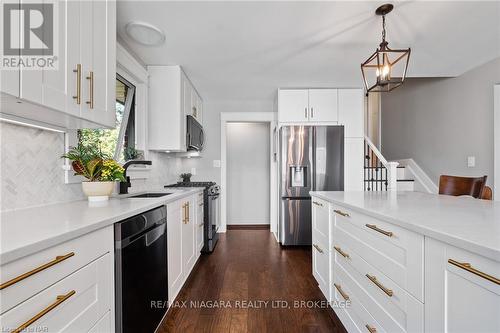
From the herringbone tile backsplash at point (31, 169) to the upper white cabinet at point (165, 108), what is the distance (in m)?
1.21

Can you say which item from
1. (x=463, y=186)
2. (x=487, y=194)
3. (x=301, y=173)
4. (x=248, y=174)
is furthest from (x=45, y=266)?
(x=248, y=174)

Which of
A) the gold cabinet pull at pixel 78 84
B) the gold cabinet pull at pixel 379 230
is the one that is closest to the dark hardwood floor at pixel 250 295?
the gold cabinet pull at pixel 379 230

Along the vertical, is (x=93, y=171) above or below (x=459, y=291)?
above

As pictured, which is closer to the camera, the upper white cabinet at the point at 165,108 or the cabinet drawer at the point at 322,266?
the cabinet drawer at the point at 322,266

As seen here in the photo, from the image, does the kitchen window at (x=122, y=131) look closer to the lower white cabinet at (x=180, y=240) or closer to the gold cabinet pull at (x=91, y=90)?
the gold cabinet pull at (x=91, y=90)

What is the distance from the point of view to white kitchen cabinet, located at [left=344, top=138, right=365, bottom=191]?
357cm

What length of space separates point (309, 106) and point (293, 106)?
24cm

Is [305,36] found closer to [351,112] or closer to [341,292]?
[351,112]

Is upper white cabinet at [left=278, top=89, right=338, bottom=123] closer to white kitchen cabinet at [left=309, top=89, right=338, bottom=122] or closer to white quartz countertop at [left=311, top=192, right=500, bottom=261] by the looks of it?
white kitchen cabinet at [left=309, top=89, right=338, bottom=122]

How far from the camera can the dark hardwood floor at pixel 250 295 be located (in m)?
1.67

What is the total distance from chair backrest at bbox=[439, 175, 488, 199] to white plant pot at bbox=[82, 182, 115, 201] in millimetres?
2748

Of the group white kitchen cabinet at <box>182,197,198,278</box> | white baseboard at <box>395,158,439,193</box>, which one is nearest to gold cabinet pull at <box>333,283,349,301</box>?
white kitchen cabinet at <box>182,197,198,278</box>

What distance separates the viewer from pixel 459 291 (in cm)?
72

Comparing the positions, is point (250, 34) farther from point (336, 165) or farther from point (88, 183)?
point (336, 165)
